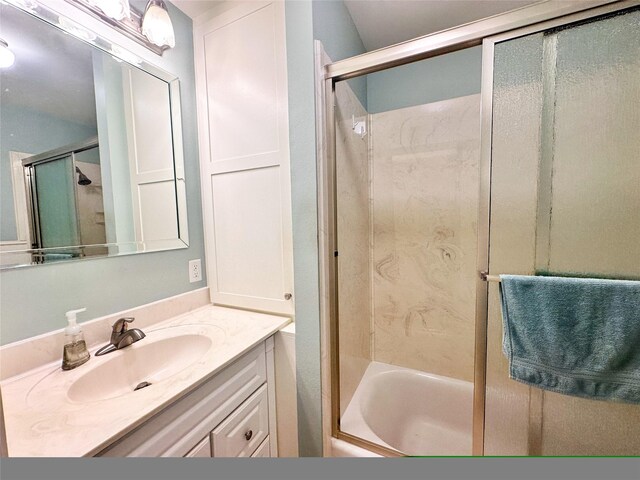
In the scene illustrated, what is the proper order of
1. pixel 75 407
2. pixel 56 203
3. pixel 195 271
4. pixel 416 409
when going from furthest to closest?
pixel 416 409
pixel 195 271
pixel 56 203
pixel 75 407

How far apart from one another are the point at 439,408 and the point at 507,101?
1638mm

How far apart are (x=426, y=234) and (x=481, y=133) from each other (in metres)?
0.86

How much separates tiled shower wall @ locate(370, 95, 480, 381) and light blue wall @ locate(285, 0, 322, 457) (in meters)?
0.80

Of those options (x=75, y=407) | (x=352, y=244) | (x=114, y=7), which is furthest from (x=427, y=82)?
(x=75, y=407)

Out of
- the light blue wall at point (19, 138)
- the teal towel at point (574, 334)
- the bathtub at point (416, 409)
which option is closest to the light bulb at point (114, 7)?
the light blue wall at point (19, 138)

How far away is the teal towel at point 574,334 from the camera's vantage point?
66cm

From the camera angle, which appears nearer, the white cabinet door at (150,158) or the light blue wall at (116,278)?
the light blue wall at (116,278)

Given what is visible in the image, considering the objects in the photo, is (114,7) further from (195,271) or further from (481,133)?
(481,133)

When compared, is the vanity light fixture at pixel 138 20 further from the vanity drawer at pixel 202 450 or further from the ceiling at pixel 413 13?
the vanity drawer at pixel 202 450

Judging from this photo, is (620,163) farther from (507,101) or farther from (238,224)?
(238,224)

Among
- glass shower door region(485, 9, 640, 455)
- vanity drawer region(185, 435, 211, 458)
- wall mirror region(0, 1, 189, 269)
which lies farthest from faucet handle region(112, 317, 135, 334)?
glass shower door region(485, 9, 640, 455)

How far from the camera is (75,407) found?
630 millimetres

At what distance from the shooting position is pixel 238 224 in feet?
4.17

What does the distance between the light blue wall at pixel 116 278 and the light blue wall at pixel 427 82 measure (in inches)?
43.7
